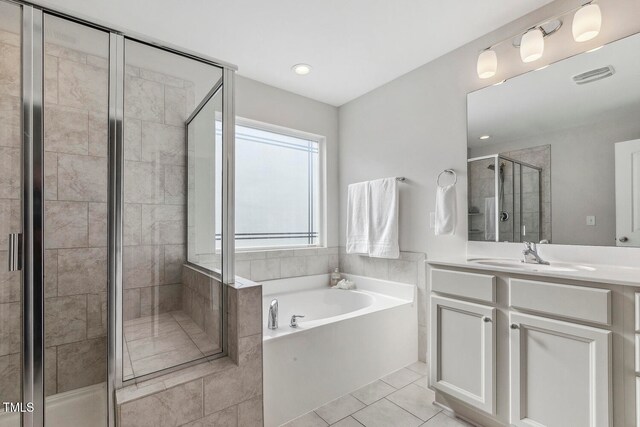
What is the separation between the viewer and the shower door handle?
1253 mm

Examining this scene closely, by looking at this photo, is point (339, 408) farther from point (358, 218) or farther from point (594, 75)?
point (594, 75)

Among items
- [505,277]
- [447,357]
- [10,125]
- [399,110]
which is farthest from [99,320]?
[399,110]

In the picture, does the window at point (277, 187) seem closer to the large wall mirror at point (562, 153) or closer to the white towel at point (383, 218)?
the white towel at point (383, 218)

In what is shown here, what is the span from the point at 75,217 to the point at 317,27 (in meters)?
1.91

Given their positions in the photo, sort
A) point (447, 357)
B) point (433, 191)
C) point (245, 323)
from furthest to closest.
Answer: point (433, 191) < point (447, 357) < point (245, 323)

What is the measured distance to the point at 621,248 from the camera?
165cm

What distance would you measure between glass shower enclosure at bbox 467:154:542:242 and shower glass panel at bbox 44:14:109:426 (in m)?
2.28

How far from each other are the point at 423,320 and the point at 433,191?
3.52 feet

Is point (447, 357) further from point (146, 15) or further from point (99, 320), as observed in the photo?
point (146, 15)

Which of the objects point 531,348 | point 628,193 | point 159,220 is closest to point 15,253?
point 159,220

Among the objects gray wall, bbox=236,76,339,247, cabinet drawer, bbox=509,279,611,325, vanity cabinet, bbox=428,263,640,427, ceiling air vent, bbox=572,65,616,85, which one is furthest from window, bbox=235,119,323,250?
ceiling air vent, bbox=572,65,616,85

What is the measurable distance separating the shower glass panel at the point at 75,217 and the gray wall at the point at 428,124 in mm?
2188

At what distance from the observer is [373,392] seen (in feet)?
7.01

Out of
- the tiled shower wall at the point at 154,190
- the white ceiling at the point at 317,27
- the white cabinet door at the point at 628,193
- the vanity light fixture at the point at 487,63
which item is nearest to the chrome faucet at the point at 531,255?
the white cabinet door at the point at 628,193
